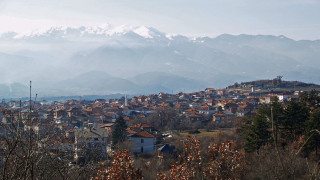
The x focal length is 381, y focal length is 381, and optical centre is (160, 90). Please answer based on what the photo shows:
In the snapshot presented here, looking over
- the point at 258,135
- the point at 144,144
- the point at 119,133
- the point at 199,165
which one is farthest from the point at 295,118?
the point at 199,165

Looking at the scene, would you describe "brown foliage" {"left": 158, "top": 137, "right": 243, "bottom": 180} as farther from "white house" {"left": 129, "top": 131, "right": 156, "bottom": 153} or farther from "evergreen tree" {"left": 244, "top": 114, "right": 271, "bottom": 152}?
"white house" {"left": 129, "top": 131, "right": 156, "bottom": 153}

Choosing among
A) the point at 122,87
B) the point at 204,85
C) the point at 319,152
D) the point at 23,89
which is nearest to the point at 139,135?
the point at 319,152

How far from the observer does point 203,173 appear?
5.50 meters

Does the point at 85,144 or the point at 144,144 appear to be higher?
the point at 85,144

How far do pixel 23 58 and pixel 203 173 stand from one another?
20239 cm

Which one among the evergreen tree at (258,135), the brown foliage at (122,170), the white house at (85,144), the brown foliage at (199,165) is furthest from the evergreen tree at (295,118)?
the brown foliage at (122,170)

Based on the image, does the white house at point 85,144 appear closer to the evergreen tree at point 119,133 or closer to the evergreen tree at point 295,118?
the evergreen tree at point 119,133

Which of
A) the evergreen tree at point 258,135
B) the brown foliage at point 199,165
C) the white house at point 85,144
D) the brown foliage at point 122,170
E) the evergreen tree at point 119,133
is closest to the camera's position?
the brown foliage at point 122,170

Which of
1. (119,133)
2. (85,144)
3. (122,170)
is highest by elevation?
(122,170)

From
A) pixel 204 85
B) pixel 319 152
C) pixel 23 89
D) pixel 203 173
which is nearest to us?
pixel 203 173

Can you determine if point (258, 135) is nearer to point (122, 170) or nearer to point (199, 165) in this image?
point (199, 165)

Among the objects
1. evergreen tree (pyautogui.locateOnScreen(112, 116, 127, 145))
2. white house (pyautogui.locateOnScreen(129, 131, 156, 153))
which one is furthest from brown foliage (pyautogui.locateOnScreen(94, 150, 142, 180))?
white house (pyautogui.locateOnScreen(129, 131, 156, 153))

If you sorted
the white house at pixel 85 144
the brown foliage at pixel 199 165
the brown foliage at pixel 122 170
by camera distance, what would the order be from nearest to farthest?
1. the brown foliage at pixel 122 170
2. the brown foliage at pixel 199 165
3. the white house at pixel 85 144

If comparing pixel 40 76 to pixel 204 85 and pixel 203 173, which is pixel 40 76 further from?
pixel 203 173
